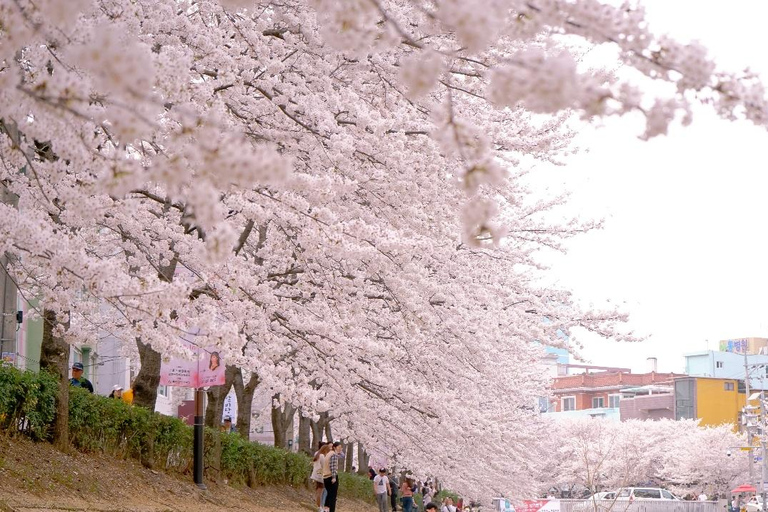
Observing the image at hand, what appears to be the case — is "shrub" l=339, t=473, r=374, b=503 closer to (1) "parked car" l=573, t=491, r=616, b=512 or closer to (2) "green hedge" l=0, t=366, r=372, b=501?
(1) "parked car" l=573, t=491, r=616, b=512

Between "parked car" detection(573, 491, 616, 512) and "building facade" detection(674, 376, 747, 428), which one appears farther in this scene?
"building facade" detection(674, 376, 747, 428)

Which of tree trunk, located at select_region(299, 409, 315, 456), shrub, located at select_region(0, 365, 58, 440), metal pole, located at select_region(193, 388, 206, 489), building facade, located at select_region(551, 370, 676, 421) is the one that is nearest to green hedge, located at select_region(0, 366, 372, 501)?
shrub, located at select_region(0, 365, 58, 440)

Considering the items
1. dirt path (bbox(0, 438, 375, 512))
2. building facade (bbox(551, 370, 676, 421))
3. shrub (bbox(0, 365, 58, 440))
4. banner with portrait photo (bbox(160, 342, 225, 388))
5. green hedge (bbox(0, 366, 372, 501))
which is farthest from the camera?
Answer: building facade (bbox(551, 370, 676, 421))

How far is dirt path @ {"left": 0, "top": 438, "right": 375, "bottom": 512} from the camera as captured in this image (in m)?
11.0

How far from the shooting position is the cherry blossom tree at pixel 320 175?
12.6ft

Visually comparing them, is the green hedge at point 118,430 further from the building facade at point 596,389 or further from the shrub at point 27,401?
the building facade at point 596,389

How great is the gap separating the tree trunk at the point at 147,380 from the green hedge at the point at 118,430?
0.99 feet

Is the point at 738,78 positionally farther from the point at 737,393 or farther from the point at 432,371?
the point at 737,393

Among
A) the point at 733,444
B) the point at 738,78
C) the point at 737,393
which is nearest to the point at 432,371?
the point at 738,78

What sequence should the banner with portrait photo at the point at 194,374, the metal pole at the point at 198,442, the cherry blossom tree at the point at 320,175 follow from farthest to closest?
the metal pole at the point at 198,442 < the banner with portrait photo at the point at 194,374 < the cherry blossom tree at the point at 320,175

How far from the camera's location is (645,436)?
88750mm

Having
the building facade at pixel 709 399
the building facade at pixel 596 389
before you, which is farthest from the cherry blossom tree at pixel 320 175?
the building facade at pixel 596 389

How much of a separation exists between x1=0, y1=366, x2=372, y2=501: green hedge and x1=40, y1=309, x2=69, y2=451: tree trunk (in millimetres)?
95

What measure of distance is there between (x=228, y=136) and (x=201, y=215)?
0.29m
